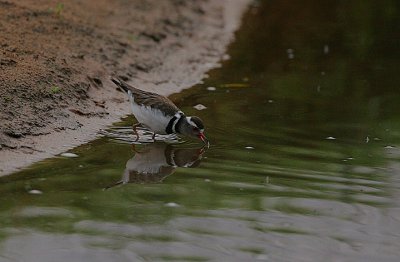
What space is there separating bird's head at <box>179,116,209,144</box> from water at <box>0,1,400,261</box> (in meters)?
0.17

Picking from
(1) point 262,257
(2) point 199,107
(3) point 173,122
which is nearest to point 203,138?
(3) point 173,122

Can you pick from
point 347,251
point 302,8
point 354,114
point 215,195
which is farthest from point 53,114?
point 302,8

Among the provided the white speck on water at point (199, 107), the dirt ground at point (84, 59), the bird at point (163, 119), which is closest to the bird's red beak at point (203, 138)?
the bird at point (163, 119)

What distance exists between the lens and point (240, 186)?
8016mm

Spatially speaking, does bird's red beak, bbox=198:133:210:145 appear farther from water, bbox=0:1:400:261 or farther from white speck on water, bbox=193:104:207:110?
white speck on water, bbox=193:104:207:110

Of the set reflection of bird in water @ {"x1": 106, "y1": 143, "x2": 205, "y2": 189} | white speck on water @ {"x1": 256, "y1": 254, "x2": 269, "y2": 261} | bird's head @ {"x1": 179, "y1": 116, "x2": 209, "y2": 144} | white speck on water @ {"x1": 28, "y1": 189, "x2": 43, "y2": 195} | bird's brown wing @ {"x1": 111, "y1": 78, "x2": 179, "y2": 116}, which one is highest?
bird's brown wing @ {"x1": 111, "y1": 78, "x2": 179, "y2": 116}

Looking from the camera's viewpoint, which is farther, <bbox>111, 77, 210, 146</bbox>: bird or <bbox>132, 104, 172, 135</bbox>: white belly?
<bbox>132, 104, 172, 135</bbox>: white belly

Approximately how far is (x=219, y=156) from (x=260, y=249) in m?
2.52

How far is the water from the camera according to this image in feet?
21.7

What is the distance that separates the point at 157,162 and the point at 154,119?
75 centimetres

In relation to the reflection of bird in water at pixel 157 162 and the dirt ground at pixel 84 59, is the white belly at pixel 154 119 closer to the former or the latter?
the reflection of bird in water at pixel 157 162

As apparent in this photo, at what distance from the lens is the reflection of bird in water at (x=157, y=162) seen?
8.30 meters

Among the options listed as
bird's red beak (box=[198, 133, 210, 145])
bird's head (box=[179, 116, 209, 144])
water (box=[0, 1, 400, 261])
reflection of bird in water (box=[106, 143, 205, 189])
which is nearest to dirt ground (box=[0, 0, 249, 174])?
water (box=[0, 1, 400, 261])

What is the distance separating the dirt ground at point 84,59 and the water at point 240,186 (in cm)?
44
